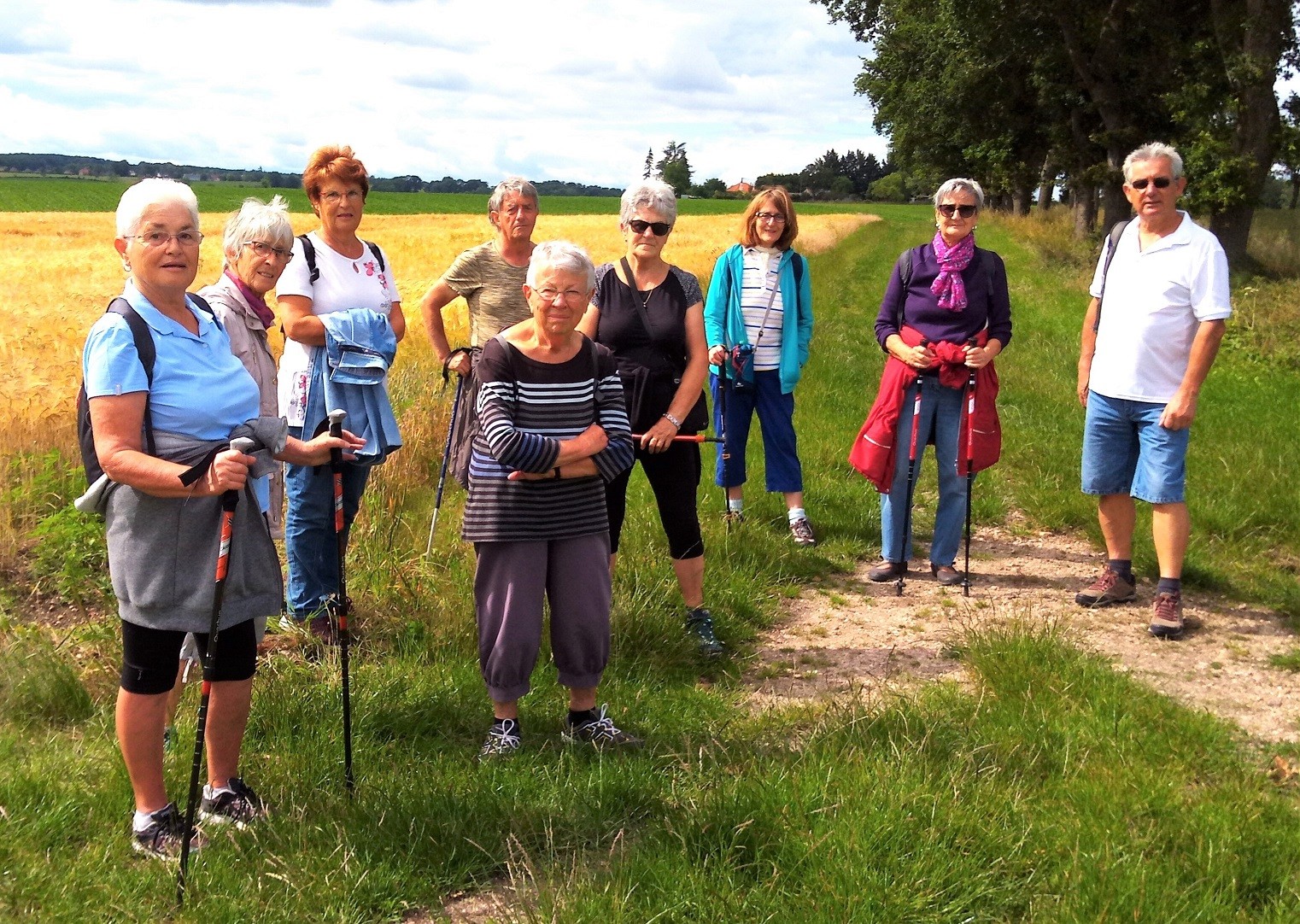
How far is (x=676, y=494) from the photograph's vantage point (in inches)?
202

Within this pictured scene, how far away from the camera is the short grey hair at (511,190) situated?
218 inches

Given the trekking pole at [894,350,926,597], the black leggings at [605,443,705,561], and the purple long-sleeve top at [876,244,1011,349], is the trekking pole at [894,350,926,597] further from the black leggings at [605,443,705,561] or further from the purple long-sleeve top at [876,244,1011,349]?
the black leggings at [605,443,705,561]

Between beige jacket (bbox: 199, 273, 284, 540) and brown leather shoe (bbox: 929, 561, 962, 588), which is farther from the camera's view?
brown leather shoe (bbox: 929, 561, 962, 588)

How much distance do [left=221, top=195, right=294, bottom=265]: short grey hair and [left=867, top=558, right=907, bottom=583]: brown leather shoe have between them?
3.59 meters

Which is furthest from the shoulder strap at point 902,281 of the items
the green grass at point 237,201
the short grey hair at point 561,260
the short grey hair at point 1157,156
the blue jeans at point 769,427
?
the green grass at point 237,201

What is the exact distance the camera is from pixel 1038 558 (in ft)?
22.2

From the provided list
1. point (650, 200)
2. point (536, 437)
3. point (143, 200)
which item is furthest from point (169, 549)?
point (650, 200)

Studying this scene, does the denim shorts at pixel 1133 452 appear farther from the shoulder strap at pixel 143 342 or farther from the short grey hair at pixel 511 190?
the shoulder strap at pixel 143 342

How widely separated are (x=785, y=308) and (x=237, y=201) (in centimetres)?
7566

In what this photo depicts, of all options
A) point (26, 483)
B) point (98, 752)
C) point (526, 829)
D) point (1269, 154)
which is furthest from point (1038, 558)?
point (1269, 154)

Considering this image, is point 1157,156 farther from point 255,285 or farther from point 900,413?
point 255,285

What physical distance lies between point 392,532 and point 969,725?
3.41 metres

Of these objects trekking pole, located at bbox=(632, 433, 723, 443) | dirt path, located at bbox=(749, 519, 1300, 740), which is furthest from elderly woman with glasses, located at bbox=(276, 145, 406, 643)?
dirt path, located at bbox=(749, 519, 1300, 740)

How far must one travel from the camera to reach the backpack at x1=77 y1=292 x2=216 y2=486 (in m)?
3.02
